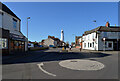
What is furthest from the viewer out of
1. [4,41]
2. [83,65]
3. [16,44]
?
[16,44]

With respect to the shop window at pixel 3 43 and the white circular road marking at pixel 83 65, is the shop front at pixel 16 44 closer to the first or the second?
the shop window at pixel 3 43

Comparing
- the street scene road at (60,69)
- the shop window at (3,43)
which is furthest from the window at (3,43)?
the street scene road at (60,69)

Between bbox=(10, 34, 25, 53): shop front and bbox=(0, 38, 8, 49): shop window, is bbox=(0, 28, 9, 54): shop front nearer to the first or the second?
bbox=(0, 38, 8, 49): shop window

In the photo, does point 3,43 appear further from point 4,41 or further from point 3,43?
point 4,41

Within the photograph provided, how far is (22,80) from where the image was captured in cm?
420

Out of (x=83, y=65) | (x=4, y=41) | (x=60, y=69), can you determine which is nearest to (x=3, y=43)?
(x=4, y=41)

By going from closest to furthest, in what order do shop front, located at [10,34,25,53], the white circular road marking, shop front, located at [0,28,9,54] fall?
the white circular road marking, shop front, located at [0,28,9,54], shop front, located at [10,34,25,53]

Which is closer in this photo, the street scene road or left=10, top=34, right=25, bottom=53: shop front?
the street scene road

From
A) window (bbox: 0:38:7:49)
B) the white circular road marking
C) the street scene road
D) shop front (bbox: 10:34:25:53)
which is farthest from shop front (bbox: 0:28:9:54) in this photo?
the white circular road marking

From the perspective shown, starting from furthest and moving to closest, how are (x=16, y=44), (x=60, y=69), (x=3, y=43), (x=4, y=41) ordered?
(x=16, y=44), (x=4, y=41), (x=3, y=43), (x=60, y=69)

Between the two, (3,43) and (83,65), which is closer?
(83,65)

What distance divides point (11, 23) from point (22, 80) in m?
14.6

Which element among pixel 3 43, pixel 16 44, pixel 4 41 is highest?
pixel 4 41

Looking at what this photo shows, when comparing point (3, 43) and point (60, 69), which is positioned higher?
point (3, 43)
